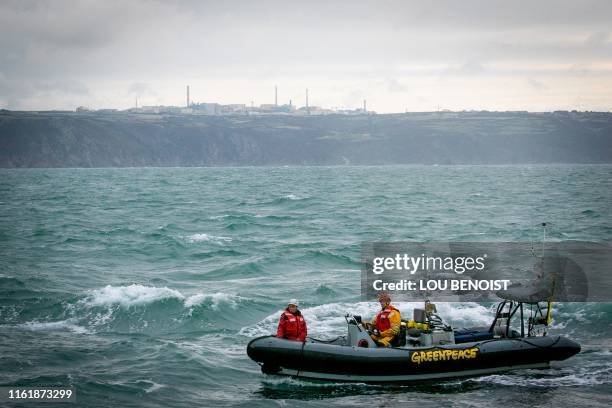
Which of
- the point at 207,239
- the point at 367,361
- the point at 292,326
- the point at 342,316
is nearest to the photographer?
the point at 367,361

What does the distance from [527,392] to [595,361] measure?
309 cm

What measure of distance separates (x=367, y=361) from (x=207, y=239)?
23.8 meters

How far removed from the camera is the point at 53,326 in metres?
21.6

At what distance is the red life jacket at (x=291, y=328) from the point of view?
17.1 meters

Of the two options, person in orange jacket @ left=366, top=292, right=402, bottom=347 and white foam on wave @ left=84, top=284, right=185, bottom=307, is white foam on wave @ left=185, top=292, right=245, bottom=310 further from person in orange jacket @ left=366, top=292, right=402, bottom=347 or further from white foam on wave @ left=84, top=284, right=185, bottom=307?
person in orange jacket @ left=366, top=292, right=402, bottom=347

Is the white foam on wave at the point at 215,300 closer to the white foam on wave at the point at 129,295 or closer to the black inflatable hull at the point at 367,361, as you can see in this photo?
the white foam on wave at the point at 129,295

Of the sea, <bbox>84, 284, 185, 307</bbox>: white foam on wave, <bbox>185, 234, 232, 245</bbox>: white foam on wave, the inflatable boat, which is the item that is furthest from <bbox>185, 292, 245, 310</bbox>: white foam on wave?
<bbox>185, 234, 232, 245</bbox>: white foam on wave

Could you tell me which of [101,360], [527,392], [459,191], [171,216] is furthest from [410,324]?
[459,191]

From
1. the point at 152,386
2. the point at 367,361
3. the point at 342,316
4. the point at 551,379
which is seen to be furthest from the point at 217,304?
the point at 551,379

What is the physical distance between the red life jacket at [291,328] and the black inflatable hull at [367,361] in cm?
27

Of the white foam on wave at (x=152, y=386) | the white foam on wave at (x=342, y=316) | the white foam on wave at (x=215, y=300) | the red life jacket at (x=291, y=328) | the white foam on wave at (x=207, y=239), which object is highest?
the red life jacket at (x=291, y=328)

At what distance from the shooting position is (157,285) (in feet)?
89.7

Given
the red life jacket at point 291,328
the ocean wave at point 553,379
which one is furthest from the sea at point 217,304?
the red life jacket at point 291,328

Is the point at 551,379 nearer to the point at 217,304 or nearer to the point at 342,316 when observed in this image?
the point at 342,316
